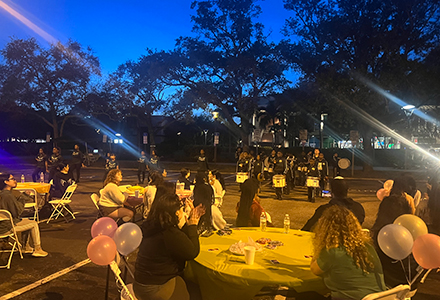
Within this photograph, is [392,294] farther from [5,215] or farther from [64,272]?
[5,215]

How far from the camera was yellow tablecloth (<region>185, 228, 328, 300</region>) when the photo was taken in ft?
10.4

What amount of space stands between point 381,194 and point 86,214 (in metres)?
7.61

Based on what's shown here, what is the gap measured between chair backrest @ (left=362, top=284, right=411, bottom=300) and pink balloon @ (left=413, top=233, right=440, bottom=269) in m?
0.47

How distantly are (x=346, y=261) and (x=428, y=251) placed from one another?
77 centimetres

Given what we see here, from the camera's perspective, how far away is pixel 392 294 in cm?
265

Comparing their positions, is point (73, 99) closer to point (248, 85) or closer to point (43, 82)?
point (43, 82)

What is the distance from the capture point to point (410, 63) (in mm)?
21531

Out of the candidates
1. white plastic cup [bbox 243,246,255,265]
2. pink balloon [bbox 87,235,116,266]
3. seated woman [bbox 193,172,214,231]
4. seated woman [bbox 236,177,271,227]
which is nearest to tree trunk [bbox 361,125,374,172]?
seated woman [bbox 193,172,214,231]

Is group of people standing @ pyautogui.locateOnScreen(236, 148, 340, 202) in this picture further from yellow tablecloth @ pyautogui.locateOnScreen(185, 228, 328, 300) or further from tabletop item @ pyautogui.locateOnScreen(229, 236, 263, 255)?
tabletop item @ pyautogui.locateOnScreen(229, 236, 263, 255)

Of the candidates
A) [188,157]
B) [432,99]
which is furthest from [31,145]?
[432,99]

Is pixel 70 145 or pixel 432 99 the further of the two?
pixel 70 145

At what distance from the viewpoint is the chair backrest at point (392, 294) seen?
2.56 m

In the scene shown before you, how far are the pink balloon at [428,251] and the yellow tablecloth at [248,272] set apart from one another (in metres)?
0.90

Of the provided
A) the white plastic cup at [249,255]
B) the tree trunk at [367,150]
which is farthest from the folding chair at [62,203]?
the tree trunk at [367,150]
